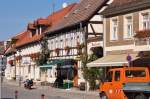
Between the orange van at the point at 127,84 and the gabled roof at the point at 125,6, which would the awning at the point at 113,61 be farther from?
the orange van at the point at 127,84

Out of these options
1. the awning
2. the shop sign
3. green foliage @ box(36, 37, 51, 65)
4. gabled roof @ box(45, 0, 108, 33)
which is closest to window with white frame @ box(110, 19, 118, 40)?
the awning

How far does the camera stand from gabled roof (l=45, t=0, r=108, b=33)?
52562 millimetres

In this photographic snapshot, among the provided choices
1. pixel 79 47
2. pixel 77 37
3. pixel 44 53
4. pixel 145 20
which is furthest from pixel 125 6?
pixel 44 53

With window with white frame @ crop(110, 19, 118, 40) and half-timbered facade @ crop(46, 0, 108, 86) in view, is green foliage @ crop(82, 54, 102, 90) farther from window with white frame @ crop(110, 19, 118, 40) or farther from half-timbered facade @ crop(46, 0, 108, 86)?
window with white frame @ crop(110, 19, 118, 40)

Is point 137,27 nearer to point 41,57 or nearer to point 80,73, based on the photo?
point 80,73

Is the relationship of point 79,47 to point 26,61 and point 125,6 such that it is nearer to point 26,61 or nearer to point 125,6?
point 125,6

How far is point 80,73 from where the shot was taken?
174 feet

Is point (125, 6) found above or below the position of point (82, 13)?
below

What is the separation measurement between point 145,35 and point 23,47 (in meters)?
48.8

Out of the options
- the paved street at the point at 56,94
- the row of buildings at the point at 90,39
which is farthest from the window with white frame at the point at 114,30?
the paved street at the point at 56,94

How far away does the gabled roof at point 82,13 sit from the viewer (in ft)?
172

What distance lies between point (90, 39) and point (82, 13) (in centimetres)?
670

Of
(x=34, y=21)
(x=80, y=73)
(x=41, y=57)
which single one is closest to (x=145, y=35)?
(x=80, y=73)

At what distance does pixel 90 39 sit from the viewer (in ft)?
166
